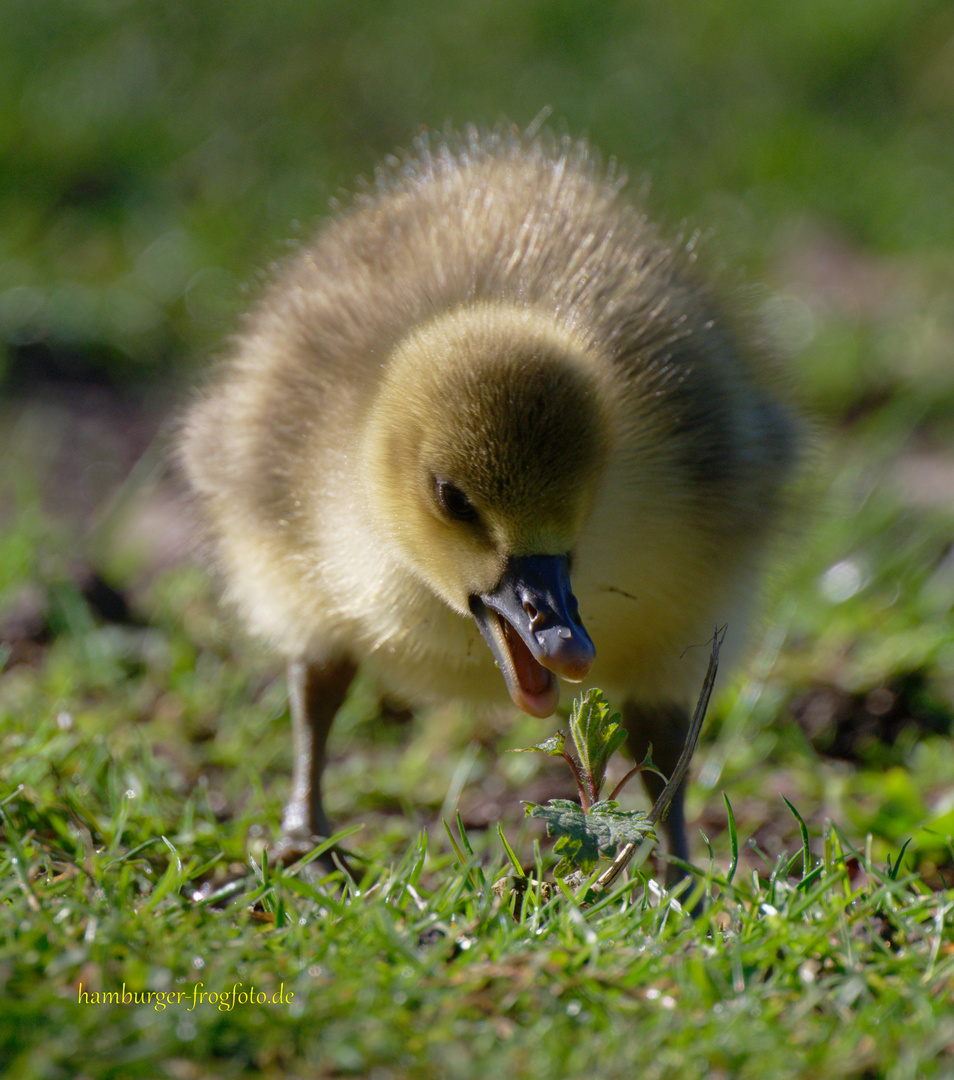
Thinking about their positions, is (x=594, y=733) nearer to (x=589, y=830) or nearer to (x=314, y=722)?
(x=589, y=830)

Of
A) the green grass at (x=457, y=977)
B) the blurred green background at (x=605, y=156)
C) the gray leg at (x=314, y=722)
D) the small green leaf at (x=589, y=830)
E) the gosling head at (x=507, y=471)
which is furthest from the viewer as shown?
the blurred green background at (x=605, y=156)

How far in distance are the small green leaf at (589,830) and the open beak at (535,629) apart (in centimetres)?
20

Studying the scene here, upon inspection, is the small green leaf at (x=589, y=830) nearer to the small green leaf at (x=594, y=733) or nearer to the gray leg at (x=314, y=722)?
the small green leaf at (x=594, y=733)

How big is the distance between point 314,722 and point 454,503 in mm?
801

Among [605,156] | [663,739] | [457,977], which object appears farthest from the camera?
[605,156]

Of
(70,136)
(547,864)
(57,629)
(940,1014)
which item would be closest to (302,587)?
(547,864)

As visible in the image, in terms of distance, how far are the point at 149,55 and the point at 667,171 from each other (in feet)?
9.18

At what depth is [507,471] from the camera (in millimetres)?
2119

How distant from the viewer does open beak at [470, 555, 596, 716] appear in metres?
2.00

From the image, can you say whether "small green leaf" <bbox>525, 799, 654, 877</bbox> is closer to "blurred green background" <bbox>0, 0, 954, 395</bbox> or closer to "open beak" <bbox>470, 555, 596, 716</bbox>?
"open beak" <bbox>470, 555, 596, 716</bbox>

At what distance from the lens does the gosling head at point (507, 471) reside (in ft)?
6.94

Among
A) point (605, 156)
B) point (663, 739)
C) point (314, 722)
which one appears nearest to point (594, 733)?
point (663, 739)
